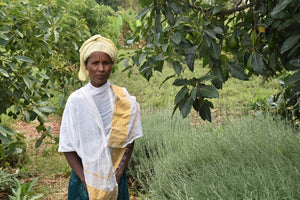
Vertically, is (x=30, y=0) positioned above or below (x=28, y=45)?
above

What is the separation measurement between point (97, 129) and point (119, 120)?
0.39ft

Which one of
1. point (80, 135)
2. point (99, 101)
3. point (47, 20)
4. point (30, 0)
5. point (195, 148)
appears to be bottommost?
point (195, 148)

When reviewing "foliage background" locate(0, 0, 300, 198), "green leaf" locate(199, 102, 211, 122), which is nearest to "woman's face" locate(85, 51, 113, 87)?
"foliage background" locate(0, 0, 300, 198)

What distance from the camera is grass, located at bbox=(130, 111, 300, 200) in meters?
1.60

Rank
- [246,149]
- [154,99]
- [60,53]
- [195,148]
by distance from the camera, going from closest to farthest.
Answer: [246,149] → [195,148] → [60,53] → [154,99]

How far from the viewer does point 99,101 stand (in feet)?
5.46

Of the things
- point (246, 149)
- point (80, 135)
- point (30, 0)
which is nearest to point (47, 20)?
point (30, 0)

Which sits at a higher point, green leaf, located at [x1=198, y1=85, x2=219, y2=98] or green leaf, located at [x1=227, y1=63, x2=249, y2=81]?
green leaf, located at [x1=227, y1=63, x2=249, y2=81]

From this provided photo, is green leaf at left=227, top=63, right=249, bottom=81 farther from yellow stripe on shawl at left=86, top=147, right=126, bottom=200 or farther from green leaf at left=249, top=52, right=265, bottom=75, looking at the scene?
yellow stripe on shawl at left=86, top=147, right=126, bottom=200

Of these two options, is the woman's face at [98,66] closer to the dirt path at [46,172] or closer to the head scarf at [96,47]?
the head scarf at [96,47]

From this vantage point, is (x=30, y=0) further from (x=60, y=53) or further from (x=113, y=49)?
(x=113, y=49)

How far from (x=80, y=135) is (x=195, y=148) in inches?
43.0

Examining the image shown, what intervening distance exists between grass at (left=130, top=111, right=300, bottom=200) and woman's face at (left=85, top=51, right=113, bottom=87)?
687mm

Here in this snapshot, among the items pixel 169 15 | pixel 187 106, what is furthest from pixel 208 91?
pixel 169 15
